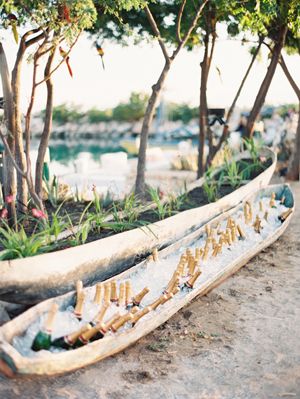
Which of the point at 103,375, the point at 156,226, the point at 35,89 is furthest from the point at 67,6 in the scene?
the point at 103,375

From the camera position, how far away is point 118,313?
135 inches

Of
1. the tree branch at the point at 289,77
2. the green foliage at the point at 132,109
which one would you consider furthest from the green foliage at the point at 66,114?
the tree branch at the point at 289,77

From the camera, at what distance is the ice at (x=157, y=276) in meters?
3.37

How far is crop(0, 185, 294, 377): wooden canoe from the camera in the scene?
293cm

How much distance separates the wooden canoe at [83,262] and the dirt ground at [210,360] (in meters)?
0.56

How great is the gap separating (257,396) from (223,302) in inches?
55.0

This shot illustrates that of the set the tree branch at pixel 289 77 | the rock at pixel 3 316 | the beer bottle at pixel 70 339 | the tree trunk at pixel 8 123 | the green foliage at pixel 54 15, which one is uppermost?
the green foliage at pixel 54 15

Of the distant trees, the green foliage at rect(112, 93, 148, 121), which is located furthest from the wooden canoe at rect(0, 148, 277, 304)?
the green foliage at rect(112, 93, 148, 121)

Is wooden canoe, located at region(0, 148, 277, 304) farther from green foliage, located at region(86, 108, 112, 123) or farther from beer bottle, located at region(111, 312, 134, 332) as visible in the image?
green foliage, located at region(86, 108, 112, 123)

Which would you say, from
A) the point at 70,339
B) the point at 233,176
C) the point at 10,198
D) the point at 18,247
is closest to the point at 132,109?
the point at 233,176

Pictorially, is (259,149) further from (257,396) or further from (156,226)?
(257,396)

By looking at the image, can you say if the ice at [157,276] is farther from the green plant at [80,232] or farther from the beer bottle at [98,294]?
the green plant at [80,232]

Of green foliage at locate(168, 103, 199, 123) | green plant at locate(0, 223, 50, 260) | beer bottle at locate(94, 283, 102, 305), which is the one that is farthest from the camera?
green foliage at locate(168, 103, 199, 123)

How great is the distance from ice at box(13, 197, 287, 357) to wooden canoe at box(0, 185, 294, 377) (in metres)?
0.01
